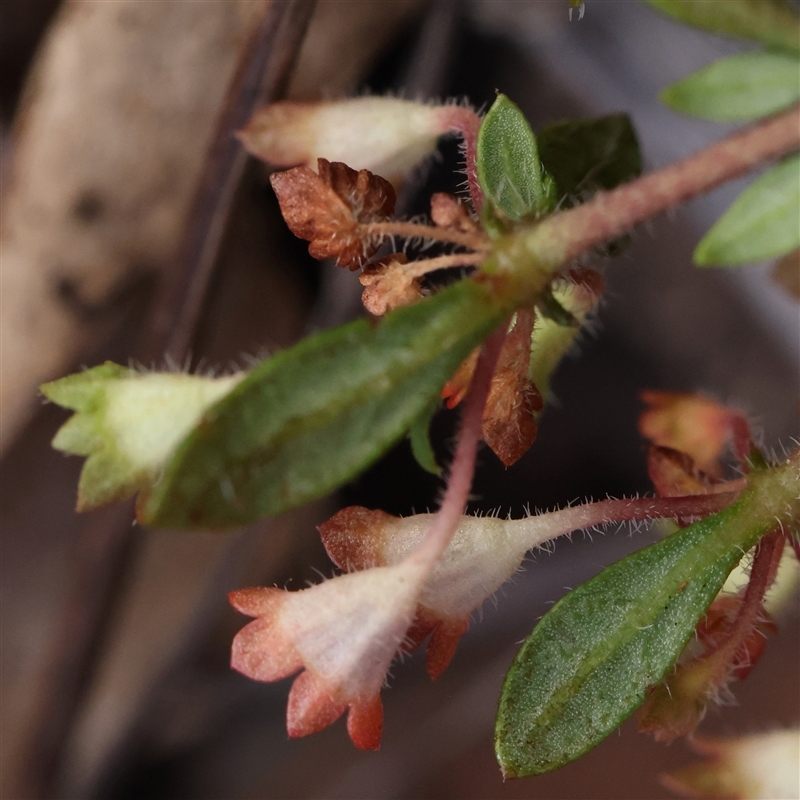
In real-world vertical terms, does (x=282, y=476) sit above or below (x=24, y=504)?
above

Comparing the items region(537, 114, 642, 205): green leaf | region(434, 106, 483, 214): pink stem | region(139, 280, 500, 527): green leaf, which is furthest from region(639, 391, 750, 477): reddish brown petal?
region(139, 280, 500, 527): green leaf

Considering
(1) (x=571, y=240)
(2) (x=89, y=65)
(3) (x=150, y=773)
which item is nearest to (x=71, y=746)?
(3) (x=150, y=773)

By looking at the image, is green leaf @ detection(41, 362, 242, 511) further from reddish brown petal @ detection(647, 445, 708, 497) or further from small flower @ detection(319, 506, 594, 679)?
reddish brown petal @ detection(647, 445, 708, 497)

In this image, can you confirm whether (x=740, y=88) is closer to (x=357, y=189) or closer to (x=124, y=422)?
(x=357, y=189)

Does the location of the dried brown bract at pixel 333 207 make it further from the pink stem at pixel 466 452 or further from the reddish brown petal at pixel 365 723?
the reddish brown petal at pixel 365 723

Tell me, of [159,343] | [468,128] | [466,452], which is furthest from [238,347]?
[466,452]

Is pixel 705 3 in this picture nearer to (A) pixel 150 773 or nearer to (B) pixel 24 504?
(B) pixel 24 504

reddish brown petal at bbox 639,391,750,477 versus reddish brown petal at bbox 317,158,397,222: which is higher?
reddish brown petal at bbox 317,158,397,222

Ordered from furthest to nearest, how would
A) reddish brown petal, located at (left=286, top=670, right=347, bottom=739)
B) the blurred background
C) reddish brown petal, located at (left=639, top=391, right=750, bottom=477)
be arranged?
1. the blurred background
2. reddish brown petal, located at (left=639, top=391, right=750, bottom=477)
3. reddish brown petal, located at (left=286, top=670, right=347, bottom=739)
